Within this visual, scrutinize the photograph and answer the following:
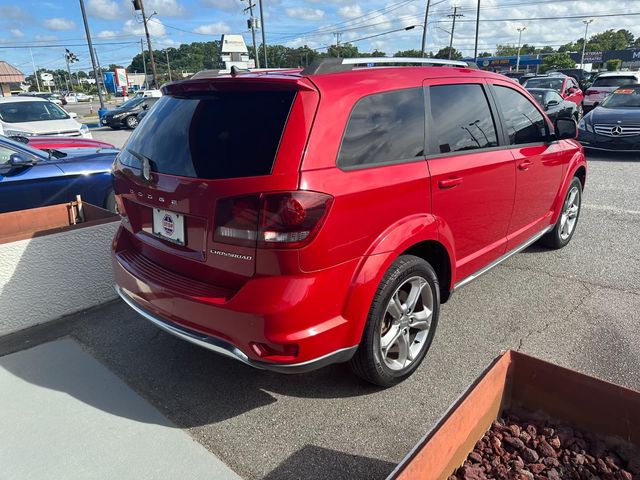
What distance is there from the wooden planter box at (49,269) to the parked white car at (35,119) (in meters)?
9.28

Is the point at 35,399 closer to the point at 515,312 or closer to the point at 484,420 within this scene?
the point at 484,420

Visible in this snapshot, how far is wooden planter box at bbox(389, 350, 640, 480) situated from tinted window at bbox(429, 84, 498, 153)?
4.99ft

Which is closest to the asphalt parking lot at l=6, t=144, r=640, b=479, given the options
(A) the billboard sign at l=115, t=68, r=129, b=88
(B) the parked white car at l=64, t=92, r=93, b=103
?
(A) the billboard sign at l=115, t=68, r=129, b=88

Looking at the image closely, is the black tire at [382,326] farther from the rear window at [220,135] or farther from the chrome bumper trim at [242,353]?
the rear window at [220,135]

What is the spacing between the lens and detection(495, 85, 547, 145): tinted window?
3.90 m

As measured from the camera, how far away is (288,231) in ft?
7.52

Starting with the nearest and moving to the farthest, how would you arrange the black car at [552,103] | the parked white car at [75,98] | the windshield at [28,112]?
the windshield at [28,112], the black car at [552,103], the parked white car at [75,98]

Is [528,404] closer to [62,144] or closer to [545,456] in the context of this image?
[545,456]

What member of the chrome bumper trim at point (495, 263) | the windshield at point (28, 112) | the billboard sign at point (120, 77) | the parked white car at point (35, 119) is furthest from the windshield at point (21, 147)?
the billboard sign at point (120, 77)

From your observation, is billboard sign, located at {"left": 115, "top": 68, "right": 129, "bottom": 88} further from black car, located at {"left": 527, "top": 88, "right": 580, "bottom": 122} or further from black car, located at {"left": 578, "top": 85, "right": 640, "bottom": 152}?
black car, located at {"left": 578, "top": 85, "right": 640, "bottom": 152}

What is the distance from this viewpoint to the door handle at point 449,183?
3.04 metres

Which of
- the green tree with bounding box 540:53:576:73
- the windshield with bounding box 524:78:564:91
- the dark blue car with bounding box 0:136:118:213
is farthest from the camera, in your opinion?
the green tree with bounding box 540:53:576:73

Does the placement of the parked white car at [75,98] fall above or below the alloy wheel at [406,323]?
below

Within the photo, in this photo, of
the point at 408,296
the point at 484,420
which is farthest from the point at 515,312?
the point at 484,420
